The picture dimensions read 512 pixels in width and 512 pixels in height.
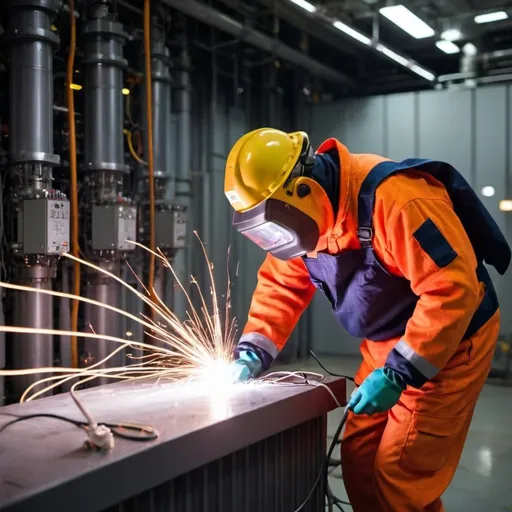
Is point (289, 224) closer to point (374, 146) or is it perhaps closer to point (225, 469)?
point (225, 469)

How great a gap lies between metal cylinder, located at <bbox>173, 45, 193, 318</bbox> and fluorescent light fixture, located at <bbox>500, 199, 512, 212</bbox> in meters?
3.26

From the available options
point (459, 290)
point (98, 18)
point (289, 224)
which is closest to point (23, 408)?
point (289, 224)

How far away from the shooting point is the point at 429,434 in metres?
2.23

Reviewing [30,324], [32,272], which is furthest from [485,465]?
[32,272]

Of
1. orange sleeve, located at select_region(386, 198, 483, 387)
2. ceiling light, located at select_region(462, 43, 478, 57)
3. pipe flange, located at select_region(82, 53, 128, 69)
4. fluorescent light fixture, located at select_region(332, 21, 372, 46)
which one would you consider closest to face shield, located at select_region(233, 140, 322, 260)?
orange sleeve, located at select_region(386, 198, 483, 387)

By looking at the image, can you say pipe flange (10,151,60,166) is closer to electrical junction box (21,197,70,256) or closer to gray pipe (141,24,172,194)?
electrical junction box (21,197,70,256)

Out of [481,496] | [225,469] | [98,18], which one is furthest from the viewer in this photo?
[98,18]

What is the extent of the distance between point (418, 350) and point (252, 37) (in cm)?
446

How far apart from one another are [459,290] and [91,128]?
10.6 feet

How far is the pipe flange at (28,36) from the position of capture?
3898 mm

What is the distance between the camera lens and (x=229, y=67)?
21.8 ft

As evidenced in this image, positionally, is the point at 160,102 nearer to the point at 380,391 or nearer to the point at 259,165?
the point at 259,165

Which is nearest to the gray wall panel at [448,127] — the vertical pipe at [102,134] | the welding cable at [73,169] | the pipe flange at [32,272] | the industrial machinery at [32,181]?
the vertical pipe at [102,134]

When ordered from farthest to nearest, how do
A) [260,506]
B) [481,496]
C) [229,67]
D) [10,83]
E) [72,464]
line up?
[229,67] → [10,83] → [481,496] → [260,506] → [72,464]
